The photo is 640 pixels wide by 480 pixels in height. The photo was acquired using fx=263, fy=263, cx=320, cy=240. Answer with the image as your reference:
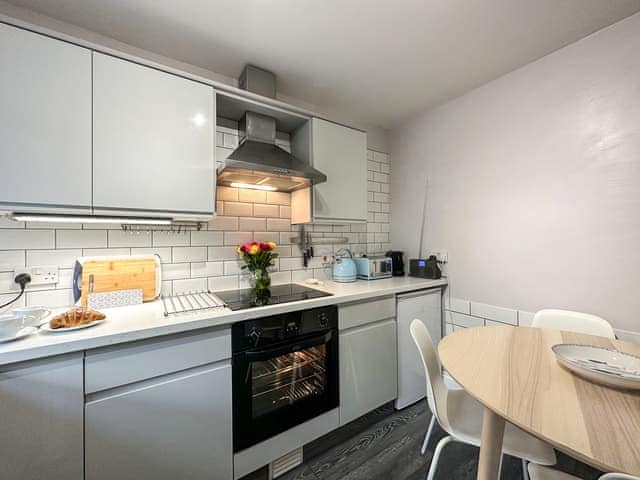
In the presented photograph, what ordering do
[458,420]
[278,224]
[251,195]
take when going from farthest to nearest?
[278,224], [251,195], [458,420]

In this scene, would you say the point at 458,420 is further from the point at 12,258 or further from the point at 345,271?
the point at 12,258

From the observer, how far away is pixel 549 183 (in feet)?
5.37

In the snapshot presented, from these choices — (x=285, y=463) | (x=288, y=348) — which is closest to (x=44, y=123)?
(x=288, y=348)

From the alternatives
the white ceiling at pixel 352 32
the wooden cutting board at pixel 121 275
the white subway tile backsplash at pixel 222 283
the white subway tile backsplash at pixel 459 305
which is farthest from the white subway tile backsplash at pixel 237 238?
the white subway tile backsplash at pixel 459 305

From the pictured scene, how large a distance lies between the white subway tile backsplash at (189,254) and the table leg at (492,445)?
164cm

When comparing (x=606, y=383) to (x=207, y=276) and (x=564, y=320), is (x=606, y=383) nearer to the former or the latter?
(x=564, y=320)

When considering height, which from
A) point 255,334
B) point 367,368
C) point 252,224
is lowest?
point 367,368

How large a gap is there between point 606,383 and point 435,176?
1804 mm

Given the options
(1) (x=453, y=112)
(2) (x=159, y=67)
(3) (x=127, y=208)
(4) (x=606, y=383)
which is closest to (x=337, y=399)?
(4) (x=606, y=383)

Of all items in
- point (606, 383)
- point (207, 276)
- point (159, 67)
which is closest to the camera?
point (606, 383)

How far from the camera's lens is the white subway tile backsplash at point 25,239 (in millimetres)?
1231

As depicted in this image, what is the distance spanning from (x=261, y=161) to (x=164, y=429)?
1336 millimetres

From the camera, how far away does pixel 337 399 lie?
1.58 meters

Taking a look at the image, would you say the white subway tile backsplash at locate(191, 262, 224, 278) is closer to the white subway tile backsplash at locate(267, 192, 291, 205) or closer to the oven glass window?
the white subway tile backsplash at locate(267, 192, 291, 205)
